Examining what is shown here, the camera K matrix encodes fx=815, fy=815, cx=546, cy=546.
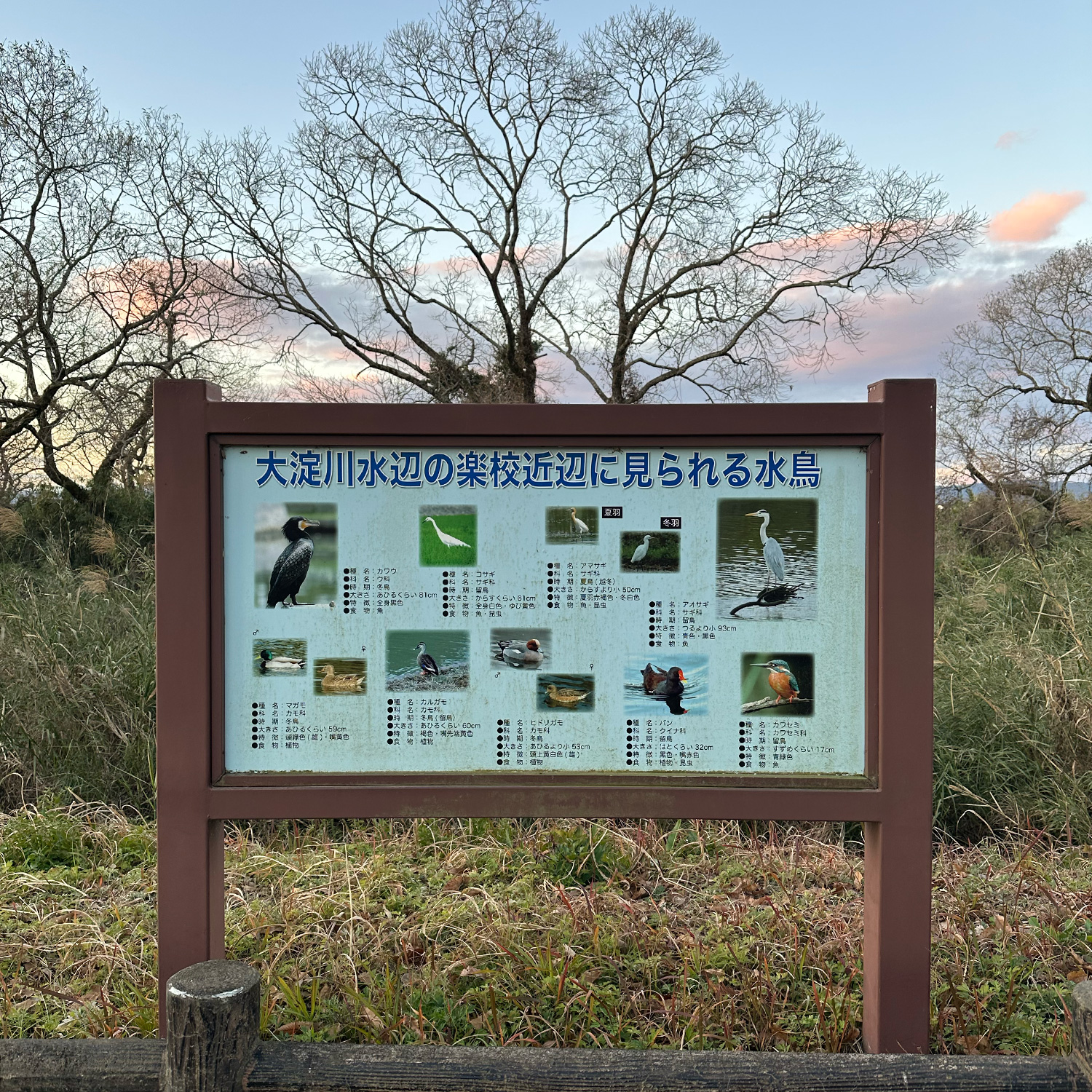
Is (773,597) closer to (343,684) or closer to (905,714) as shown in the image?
(905,714)

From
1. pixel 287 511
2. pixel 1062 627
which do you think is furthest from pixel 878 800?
pixel 1062 627

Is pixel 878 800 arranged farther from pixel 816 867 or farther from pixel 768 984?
pixel 816 867

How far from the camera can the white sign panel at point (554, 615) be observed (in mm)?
2047

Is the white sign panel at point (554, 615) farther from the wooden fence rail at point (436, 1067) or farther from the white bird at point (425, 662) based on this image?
the wooden fence rail at point (436, 1067)

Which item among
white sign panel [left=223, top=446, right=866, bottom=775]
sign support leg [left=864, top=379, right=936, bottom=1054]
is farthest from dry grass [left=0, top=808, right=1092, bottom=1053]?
white sign panel [left=223, top=446, right=866, bottom=775]

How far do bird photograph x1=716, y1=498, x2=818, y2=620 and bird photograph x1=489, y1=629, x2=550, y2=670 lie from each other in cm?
46

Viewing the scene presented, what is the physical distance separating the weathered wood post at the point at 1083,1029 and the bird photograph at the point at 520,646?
4.43 feet

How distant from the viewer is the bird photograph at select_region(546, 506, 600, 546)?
2057mm

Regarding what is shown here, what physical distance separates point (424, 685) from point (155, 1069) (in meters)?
1.00

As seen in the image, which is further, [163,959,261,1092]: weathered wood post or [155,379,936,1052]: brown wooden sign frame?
[155,379,936,1052]: brown wooden sign frame

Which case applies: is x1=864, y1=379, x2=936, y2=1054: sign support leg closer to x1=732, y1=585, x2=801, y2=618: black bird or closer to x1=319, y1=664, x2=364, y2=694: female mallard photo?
x1=732, y1=585, x2=801, y2=618: black bird

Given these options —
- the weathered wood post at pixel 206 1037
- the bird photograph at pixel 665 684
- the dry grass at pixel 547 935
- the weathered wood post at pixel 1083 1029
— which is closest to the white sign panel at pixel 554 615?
the bird photograph at pixel 665 684

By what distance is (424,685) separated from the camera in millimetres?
2061

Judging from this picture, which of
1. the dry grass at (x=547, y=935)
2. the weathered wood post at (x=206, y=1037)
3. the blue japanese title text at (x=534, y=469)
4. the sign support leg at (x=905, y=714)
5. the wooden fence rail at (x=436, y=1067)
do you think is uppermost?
the blue japanese title text at (x=534, y=469)
